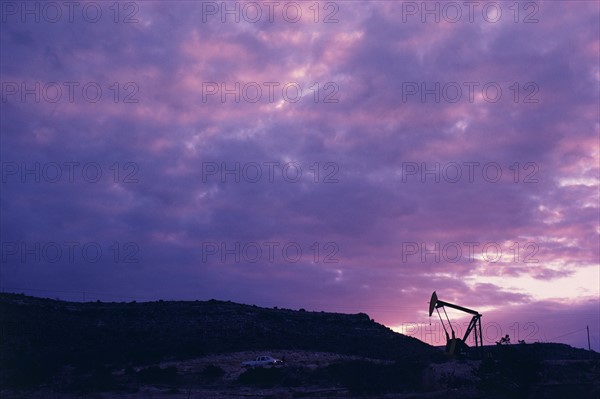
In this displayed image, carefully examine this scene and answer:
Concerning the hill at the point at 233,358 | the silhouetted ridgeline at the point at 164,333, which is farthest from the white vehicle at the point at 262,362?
the silhouetted ridgeline at the point at 164,333

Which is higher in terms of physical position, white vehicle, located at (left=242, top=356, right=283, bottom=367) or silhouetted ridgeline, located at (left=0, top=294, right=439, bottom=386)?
silhouetted ridgeline, located at (left=0, top=294, right=439, bottom=386)

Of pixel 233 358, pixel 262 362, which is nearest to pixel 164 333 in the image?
pixel 233 358

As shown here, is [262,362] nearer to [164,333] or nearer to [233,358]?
[233,358]

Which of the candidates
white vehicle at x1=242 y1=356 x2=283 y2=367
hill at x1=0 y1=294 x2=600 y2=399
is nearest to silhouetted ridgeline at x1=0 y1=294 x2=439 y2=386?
hill at x1=0 y1=294 x2=600 y2=399

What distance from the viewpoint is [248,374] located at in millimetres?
62125

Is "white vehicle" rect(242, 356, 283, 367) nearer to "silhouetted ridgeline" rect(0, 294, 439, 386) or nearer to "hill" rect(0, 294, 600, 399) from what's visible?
"hill" rect(0, 294, 600, 399)

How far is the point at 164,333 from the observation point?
89.1 m

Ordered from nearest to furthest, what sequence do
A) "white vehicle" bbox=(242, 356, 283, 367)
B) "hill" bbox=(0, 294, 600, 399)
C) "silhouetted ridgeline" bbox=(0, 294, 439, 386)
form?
"hill" bbox=(0, 294, 600, 399)
"white vehicle" bbox=(242, 356, 283, 367)
"silhouetted ridgeline" bbox=(0, 294, 439, 386)

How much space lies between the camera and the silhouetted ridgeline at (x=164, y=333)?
7606 cm

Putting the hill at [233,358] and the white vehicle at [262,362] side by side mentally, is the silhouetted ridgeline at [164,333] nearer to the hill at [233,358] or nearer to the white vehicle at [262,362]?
the hill at [233,358]

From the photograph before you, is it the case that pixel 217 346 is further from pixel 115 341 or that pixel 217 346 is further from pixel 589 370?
pixel 589 370

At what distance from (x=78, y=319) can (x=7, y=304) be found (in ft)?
30.2

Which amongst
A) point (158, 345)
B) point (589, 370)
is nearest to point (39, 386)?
point (158, 345)

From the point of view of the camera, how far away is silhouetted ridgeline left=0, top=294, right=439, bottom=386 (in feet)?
250
